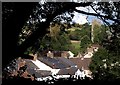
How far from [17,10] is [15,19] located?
0.73 ft

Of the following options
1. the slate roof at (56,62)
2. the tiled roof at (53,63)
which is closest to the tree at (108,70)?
the tiled roof at (53,63)

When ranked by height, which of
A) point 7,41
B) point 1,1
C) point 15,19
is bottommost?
point 7,41

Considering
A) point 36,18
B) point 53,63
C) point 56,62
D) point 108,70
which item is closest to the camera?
point 36,18

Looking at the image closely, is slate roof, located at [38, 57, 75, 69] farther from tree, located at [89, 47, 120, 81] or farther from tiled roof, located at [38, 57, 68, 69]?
tree, located at [89, 47, 120, 81]

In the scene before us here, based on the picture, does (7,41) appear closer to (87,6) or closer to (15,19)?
(15,19)

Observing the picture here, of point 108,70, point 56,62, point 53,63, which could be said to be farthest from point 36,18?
point 56,62

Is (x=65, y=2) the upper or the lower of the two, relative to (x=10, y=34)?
upper

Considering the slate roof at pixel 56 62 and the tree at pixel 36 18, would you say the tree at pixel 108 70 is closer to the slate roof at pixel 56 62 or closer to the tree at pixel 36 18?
the tree at pixel 36 18

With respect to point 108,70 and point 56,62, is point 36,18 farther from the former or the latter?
point 56,62

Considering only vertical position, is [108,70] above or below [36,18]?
below

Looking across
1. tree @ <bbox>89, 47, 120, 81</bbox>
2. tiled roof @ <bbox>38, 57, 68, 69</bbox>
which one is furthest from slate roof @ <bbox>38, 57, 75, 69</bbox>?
tree @ <bbox>89, 47, 120, 81</bbox>

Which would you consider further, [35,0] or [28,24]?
[28,24]

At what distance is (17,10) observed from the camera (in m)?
7.72

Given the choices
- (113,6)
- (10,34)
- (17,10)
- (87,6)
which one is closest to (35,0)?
(17,10)
